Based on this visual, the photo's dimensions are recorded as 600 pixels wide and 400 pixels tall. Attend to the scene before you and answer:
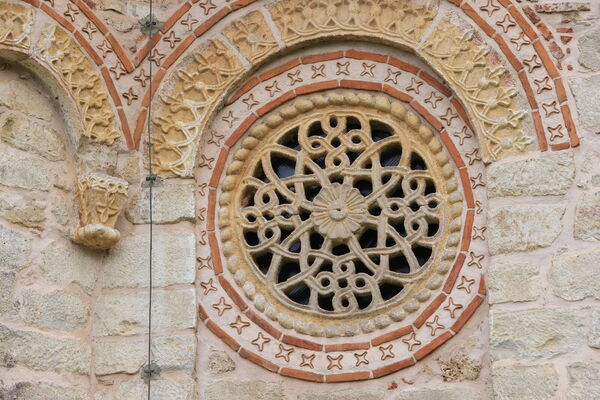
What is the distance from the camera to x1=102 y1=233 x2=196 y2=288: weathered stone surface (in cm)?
814

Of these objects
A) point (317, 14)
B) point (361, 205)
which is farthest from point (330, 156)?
point (317, 14)

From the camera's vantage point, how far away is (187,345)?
7.97m

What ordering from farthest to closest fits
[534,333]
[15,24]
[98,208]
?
[15,24] < [98,208] < [534,333]

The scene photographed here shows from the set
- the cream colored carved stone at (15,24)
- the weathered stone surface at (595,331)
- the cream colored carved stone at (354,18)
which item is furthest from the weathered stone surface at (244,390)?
the cream colored carved stone at (15,24)

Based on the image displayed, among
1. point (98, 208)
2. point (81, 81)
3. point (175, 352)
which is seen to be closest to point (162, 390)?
point (175, 352)

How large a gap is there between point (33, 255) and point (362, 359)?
6.56 feet

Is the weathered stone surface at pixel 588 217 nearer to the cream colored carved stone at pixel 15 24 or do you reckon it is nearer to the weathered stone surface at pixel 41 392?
the weathered stone surface at pixel 41 392

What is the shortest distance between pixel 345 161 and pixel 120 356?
1785mm

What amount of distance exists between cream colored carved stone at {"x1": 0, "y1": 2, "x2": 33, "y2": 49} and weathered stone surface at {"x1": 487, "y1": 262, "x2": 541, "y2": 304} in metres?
3.11

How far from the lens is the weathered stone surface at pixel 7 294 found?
7.70 m

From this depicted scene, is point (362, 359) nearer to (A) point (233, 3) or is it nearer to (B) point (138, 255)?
(B) point (138, 255)

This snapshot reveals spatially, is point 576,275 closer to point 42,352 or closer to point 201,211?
point 201,211

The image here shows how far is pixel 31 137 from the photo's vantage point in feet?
26.8

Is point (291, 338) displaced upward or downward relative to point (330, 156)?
downward
